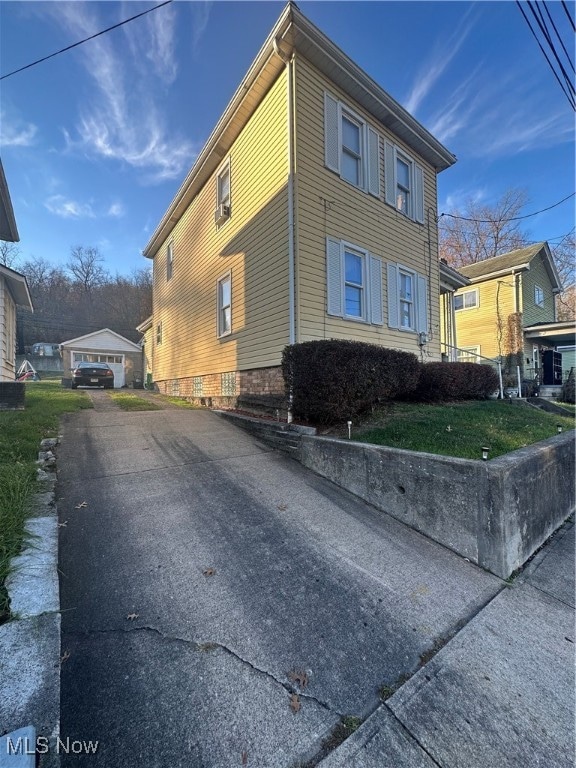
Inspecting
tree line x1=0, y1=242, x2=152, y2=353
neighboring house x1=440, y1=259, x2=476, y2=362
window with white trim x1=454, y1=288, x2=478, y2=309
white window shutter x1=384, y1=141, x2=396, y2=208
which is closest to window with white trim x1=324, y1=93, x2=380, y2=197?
white window shutter x1=384, y1=141, x2=396, y2=208

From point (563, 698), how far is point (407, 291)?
28.9 feet

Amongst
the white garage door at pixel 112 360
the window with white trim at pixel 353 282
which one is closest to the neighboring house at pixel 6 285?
the window with white trim at pixel 353 282

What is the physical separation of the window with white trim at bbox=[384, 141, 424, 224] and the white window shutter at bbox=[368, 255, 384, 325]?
193 centimetres

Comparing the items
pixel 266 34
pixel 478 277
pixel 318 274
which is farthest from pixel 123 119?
pixel 478 277

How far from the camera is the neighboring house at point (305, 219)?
677cm

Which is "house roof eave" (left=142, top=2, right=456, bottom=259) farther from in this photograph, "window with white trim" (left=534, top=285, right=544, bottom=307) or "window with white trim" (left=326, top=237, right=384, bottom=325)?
"window with white trim" (left=534, top=285, right=544, bottom=307)

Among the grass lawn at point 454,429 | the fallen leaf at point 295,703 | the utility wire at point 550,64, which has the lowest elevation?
the fallen leaf at point 295,703

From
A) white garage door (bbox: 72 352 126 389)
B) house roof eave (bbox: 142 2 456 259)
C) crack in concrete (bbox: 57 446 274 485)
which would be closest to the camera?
crack in concrete (bbox: 57 446 274 485)

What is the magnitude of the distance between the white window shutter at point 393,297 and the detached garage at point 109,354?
2025 cm

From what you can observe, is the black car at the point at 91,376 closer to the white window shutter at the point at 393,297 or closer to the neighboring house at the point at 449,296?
the white window shutter at the point at 393,297

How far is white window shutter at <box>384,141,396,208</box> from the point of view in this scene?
28.9 feet

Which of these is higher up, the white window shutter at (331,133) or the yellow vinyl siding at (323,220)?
the white window shutter at (331,133)

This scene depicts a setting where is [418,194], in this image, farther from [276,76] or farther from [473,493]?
[473,493]

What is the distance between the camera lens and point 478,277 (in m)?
17.9
